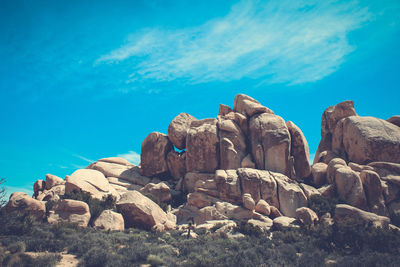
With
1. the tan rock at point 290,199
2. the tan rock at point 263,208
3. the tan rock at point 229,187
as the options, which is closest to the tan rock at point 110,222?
the tan rock at point 229,187

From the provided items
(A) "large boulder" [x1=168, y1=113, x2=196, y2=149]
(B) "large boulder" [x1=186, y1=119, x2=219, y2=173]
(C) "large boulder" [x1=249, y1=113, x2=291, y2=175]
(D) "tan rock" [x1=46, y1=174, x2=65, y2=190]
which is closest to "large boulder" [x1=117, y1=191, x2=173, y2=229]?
(B) "large boulder" [x1=186, y1=119, x2=219, y2=173]

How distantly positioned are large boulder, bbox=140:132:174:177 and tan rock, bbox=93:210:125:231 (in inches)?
818

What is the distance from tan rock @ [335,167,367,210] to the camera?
98.1 feet

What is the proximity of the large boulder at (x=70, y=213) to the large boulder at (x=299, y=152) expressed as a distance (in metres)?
28.6

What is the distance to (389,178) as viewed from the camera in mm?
31719

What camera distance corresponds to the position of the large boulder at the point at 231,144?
3903 cm

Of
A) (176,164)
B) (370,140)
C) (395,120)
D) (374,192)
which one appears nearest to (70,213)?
(176,164)

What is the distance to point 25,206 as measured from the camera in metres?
21.3

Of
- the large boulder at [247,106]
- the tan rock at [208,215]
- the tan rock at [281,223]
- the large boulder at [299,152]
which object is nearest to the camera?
the tan rock at [281,223]

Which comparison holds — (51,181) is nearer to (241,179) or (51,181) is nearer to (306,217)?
(241,179)

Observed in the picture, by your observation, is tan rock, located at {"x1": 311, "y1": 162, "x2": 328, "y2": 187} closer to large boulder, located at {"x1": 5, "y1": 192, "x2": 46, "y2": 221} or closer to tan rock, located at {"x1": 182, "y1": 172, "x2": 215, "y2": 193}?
tan rock, located at {"x1": 182, "y1": 172, "x2": 215, "y2": 193}

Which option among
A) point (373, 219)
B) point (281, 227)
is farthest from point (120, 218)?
point (373, 219)

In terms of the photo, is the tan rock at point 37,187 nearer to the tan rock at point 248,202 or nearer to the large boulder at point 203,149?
the large boulder at point 203,149

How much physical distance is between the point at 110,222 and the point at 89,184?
10.6 meters
